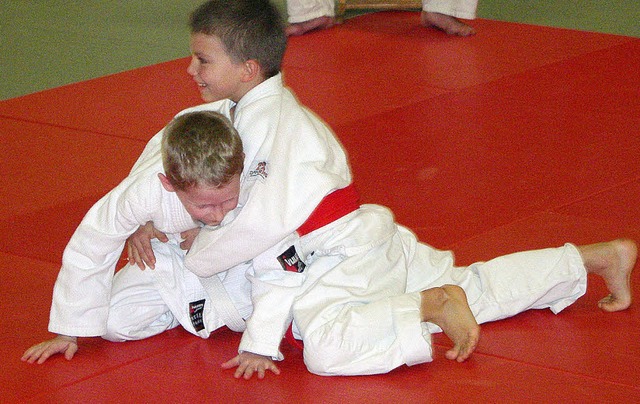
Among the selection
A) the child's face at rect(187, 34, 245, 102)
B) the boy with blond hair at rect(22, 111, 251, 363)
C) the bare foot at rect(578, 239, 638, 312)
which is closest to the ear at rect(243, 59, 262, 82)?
the child's face at rect(187, 34, 245, 102)

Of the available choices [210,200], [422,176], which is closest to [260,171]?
[210,200]

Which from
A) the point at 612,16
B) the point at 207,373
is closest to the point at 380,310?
the point at 207,373

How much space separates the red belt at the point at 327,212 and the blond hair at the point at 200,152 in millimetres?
239

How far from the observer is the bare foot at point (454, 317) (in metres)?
2.31

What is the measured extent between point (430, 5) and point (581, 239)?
3215 millimetres

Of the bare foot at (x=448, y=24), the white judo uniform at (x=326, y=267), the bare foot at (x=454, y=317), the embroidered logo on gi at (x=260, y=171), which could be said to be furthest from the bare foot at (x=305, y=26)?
the bare foot at (x=454, y=317)

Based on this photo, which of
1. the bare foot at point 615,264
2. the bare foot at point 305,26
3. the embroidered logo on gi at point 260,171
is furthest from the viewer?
the bare foot at point 305,26

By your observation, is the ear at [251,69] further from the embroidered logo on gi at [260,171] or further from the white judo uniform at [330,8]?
the white judo uniform at [330,8]

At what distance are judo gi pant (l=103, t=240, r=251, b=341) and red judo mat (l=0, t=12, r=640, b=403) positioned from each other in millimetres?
47

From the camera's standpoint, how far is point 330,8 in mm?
6145

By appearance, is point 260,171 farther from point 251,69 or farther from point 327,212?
point 251,69

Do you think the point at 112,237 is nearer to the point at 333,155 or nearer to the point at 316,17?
the point at 333,155

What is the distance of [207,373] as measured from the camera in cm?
239

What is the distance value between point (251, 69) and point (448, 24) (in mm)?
3569
